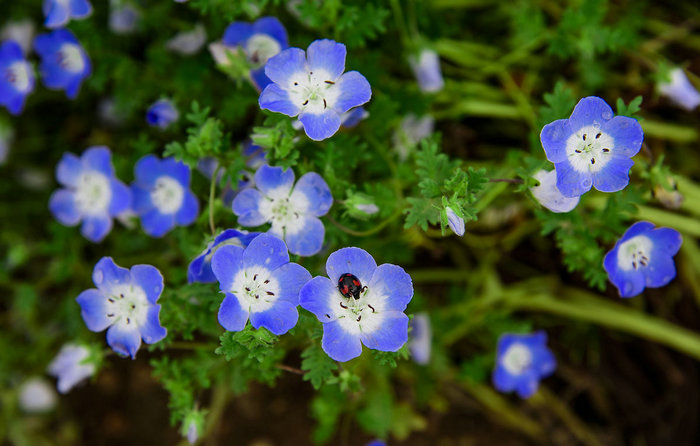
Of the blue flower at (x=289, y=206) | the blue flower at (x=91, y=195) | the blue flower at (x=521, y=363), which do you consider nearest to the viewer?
the blue flower at (x=289, y=206)

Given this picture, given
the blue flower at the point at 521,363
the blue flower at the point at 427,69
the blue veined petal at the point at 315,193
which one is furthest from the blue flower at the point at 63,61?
the blue flower at the point at 521,363

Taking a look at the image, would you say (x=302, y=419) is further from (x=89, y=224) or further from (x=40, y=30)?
(x=40, y=30)

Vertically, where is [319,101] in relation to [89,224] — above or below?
above

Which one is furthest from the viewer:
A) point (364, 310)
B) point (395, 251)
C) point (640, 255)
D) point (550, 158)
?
point (395, 251)

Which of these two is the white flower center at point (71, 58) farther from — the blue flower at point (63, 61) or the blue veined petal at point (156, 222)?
the blue veined petal at point (156, 222)

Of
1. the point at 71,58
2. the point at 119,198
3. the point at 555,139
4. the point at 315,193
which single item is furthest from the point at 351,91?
the point at 71,58

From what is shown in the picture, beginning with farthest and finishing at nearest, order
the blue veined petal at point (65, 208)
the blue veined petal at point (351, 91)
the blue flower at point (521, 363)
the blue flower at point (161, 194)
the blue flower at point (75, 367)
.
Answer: the blue flower at point (521, 363)
the blue veined petal at point (65, 208)
the blue flower at point (161, 194)
the blue flower at point (75, 367)
the blue veined petal at point (351, 91)

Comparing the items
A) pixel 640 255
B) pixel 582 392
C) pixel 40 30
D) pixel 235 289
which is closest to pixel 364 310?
pixel 235 289
